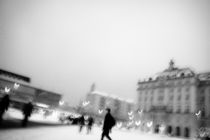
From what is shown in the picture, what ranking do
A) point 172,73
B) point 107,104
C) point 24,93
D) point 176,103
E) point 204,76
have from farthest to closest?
point 107,104 < point 172,73 < point 24,93 < point 204,76 < point 176,103

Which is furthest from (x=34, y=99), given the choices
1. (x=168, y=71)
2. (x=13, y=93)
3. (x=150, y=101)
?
(x=168, y=71)

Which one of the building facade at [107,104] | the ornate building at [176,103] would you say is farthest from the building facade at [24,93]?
the building facade at [107,104]

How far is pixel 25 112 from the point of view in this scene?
15305mm

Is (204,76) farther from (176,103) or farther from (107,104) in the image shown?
(107,104)

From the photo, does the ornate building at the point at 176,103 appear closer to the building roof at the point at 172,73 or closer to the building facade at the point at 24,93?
the building roof at the point at 172,73

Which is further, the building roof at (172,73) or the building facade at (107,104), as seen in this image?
the building facade at (107,104)

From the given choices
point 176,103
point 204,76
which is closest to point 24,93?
point 176,103

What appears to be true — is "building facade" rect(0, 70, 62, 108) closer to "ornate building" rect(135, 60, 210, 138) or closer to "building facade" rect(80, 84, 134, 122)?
"ornate building" rect(135, 60, 210, 138)

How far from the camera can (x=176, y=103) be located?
5134 cm

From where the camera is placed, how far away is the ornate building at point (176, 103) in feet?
151

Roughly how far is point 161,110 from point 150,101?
6.80 meters

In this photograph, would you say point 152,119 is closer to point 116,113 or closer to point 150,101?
point 150,101

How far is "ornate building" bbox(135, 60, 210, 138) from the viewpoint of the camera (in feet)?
151

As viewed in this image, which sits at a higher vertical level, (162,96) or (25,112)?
(162,96)
